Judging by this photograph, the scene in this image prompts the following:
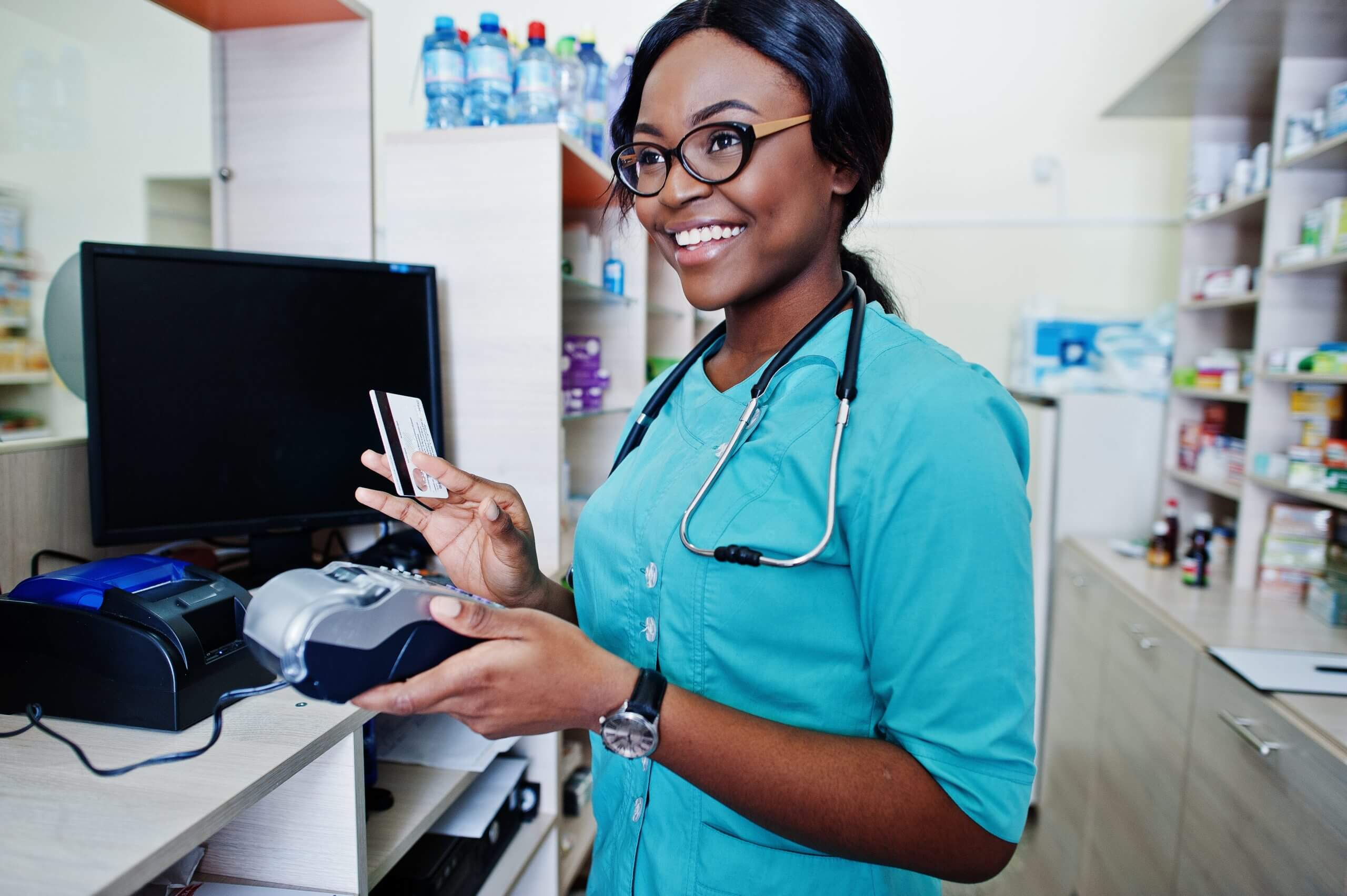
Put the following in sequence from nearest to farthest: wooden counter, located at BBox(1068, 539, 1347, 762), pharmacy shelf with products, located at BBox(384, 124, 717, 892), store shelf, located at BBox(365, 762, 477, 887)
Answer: store shelf, located at BBox(365, 762, 477, 887)
wooden counter, located at BBox(1068, 539, 1347, 762)
pharmacy shelf with products, located at BBox(384, 124, 717, 892)

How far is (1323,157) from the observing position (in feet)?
6.43

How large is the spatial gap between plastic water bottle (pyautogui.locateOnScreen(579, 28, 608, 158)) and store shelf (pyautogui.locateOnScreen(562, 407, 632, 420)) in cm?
68

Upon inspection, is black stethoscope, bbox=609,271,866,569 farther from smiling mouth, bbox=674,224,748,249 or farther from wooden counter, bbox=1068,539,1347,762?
wooden counter, bbox=1068,539,1347,762

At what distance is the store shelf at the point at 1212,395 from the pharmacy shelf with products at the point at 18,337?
133 inches

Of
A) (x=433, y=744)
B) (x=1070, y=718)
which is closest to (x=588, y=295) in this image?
(x=433, y=744)

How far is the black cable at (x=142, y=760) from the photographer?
74cm

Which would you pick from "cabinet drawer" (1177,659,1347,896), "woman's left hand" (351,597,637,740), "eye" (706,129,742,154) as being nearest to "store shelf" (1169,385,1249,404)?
"cabinet drawer" (1177,659,1347,896)

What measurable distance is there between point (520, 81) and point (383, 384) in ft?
2.64

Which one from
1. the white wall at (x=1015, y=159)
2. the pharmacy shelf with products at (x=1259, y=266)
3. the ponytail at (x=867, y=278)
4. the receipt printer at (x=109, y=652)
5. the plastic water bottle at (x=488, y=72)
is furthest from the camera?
the white wall at (x=1015, y=159)

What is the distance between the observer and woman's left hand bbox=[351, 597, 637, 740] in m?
0.61

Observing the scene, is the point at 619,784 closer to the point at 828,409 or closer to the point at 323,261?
the point at 828,409

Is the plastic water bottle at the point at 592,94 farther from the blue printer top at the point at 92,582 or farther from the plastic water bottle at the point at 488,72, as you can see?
the blue printer top at the point at 92,582

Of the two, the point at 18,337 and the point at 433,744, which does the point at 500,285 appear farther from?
the point at 18,337

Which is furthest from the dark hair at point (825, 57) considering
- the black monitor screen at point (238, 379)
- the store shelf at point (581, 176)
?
the black monitor screen at point (238, 379)
